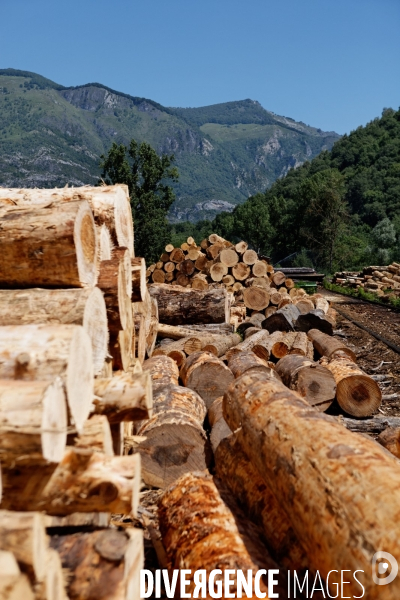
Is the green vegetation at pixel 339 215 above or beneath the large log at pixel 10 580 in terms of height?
above

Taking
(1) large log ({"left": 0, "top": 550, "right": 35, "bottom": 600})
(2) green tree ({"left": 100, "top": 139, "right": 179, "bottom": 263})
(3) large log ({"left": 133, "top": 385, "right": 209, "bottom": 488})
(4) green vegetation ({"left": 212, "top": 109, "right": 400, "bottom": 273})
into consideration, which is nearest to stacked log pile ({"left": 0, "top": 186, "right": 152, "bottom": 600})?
(1) large log ({"left": 0, "top": 550, "right": 35, "bottom": 600})

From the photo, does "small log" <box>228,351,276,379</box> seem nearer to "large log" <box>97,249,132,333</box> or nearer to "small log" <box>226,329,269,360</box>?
"small log" <box>226,329,269,360</box>

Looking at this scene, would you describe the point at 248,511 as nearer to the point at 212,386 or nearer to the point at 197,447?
the point at 197,447

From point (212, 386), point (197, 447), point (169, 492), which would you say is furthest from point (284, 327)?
point (169, 492)

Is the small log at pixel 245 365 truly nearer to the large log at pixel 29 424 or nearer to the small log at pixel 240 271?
the large log at pixel 29 424

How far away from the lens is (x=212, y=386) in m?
5.98

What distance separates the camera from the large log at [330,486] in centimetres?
205

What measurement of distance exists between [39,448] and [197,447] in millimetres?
2410

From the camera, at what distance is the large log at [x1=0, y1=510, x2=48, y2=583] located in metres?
1.71

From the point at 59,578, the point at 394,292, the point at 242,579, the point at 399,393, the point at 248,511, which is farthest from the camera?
the point at 394,292

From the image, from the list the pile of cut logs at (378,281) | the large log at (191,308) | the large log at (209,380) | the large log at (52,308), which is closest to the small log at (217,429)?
the large log at (209,380)

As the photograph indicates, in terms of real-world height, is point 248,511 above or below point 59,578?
below

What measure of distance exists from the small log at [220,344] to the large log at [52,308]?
5.22 meters

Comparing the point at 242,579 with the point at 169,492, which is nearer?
the point at 242,579
